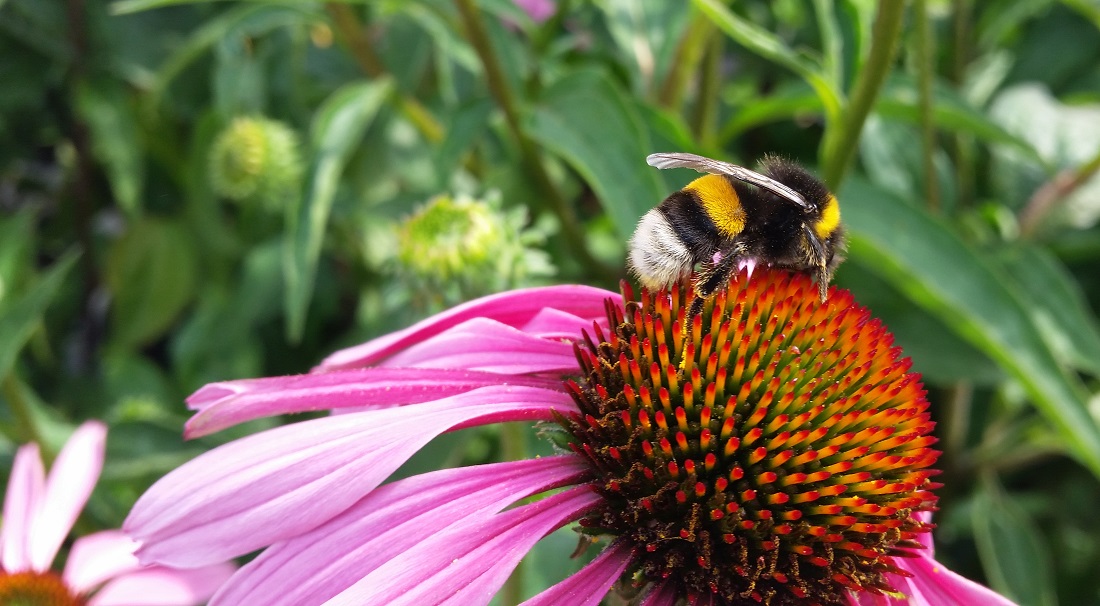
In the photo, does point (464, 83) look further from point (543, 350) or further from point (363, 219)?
point (543, 350)

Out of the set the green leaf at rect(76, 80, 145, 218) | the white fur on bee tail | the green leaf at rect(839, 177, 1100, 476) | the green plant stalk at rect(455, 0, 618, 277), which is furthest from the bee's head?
the green leaf at rect(76, 80, 145, 218)

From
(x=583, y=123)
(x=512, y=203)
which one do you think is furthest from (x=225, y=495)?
(x=512, y=203)

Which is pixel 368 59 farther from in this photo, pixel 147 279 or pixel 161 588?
pixel 161 588

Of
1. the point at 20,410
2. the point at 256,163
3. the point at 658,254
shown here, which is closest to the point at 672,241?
the point at 658,254

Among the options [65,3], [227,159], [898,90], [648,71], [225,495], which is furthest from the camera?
[65,3]

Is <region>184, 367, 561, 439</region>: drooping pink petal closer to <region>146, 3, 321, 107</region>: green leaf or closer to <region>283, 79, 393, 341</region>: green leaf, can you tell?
<region>283, 79, 393, 341</region>: green leaf
